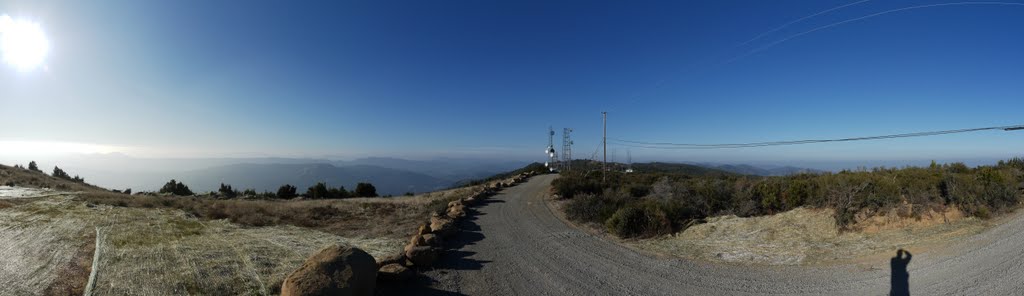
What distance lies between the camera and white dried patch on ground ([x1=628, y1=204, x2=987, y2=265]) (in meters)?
7.20

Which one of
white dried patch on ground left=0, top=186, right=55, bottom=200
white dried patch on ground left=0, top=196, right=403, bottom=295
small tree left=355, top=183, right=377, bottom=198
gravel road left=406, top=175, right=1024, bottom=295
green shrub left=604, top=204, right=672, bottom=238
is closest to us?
gravel road left=406, top=175, right=1024, bottom=295

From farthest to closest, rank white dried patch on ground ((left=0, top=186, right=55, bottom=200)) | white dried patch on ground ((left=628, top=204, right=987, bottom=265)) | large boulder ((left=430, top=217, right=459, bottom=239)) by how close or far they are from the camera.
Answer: white dried patch on ground ((left=0, top=186, right=55, bottom=200))
large boulder ((left=430, top=217, right=459, bottom=239))
white dried patch on ground ((left=628, top=204, right=987, bottom=265))

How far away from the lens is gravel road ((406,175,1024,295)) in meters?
5.33

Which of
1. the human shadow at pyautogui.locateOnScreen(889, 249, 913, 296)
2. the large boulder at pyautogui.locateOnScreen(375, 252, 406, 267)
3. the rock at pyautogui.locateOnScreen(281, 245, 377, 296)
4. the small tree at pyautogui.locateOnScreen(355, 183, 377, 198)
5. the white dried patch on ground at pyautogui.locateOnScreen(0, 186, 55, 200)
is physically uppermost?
the white dried patch on ground at pyautogui.locateOnScreen(0, 186, 55, 200)

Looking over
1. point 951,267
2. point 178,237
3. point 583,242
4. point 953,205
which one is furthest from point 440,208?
point 953,205

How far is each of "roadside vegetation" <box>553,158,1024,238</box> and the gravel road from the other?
1.04 meters

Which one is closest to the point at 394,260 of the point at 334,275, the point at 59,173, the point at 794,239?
the point at 334,275

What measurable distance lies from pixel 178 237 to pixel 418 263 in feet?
20.0

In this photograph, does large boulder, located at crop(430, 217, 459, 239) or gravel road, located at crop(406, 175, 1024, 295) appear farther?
large boulder, located at crop(430, 217, 459, 239)

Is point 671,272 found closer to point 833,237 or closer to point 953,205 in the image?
point 833,237

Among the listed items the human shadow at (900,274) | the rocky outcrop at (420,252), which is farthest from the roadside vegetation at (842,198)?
the rocky outcrop at (420,252)

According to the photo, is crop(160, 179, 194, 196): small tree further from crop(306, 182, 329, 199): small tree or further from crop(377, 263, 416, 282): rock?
crop(377, 263, 416, 282): rock

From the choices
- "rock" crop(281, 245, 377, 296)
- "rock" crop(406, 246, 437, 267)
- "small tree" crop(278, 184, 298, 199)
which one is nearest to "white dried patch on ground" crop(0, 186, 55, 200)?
"small tree" crop(278, 184, 298, 199)

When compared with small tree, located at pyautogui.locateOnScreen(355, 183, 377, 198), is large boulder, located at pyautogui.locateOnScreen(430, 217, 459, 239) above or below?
above
